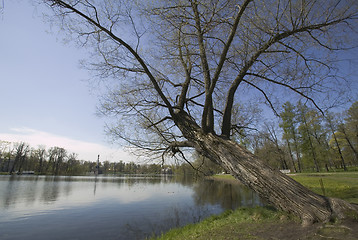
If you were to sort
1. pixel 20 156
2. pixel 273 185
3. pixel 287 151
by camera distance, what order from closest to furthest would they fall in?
pixel 273 185 → pixel 287 151 → pixel 20 156

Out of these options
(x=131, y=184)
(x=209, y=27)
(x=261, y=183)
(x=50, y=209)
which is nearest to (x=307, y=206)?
(x=261, y=183)

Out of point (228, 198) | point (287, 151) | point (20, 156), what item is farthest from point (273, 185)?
point (20, 156)

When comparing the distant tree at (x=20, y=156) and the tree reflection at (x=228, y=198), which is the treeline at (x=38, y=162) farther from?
the tree reflection at (x=228, y=198)

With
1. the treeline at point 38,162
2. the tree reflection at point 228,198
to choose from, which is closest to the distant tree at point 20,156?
the treeline at point 38,162

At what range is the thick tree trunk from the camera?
3.25m

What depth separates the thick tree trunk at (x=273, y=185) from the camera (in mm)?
3251

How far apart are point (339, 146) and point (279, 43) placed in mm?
37627

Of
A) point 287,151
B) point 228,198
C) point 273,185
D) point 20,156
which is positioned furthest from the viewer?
point 20,156

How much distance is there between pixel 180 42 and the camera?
5750 millimetres

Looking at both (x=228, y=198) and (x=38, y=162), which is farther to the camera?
(x=38, y=162)

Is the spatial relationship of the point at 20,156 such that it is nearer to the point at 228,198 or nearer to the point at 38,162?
the point at 38,162

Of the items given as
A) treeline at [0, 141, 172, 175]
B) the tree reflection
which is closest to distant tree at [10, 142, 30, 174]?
treeline at [0, 141, 172, 175]

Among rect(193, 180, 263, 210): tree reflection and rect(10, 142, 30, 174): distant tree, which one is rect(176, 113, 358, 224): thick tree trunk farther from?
rect(10, 142, 30, 174): distant tree

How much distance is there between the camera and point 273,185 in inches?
146
